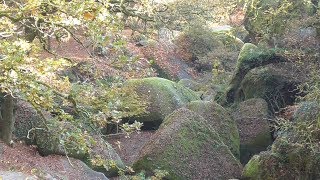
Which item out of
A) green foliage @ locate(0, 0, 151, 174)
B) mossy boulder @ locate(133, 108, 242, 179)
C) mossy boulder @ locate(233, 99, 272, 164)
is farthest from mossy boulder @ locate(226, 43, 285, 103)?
green foliage @ locate(0, 0, 151, 174)

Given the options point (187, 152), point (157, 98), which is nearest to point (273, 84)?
point (157, 98)

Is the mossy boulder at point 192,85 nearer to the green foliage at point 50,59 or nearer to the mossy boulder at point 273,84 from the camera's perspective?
the mossy boulder at point 273,84

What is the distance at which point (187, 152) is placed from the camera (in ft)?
39.4

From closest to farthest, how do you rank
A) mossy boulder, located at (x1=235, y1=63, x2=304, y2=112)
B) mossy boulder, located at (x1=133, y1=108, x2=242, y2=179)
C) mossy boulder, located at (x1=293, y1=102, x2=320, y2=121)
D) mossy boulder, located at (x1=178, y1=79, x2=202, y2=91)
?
mossy boulder, located at (x1=293, y1=102, x2=320, y2=121) → mossy boulder, located at (x1=133, y1=108, x2=242, y2=179) → mossy boulder, located at (x1=235, y1=63, x2=304, y2=112) → mossy boulder, located at (x1=178, y1=79, x2=202, y2=91)

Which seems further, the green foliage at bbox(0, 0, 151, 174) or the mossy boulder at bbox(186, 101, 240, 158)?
the mossy boulder at bbox(186, 101, 240, 158)

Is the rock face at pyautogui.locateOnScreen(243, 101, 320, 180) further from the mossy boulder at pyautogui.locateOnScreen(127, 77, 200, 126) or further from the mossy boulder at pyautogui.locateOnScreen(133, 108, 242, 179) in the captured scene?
the mossy boulder at pyautogui.locateOnScreen(127, 77, 200, 126)

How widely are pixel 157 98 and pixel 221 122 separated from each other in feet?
10.6

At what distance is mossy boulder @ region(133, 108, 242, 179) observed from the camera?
37.8ft

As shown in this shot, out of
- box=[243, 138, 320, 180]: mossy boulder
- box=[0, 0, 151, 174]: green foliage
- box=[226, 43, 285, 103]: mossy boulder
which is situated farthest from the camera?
box=[226, 43, 285, 103]: mossy boulder

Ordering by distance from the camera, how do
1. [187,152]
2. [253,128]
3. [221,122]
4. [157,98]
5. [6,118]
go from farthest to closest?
[157,98]
[253,128]
[221,122]
[187,152]
[6,118]

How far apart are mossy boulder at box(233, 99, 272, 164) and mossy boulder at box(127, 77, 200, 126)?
8.85 ft

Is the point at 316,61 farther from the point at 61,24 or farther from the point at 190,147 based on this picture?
the point at 61,24

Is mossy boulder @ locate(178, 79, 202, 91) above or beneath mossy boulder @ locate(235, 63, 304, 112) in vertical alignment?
beneath

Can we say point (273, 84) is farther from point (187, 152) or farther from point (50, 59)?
point (50, 59)
